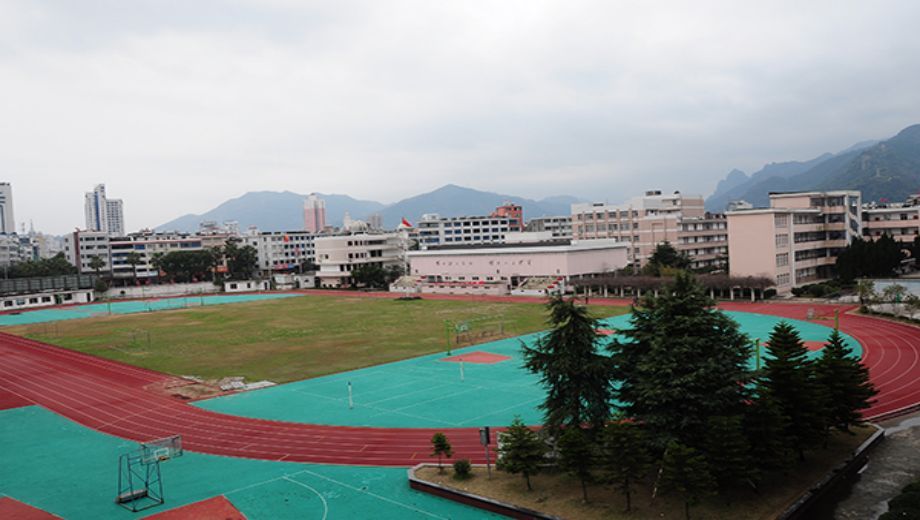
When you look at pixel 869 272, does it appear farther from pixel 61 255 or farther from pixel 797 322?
pixel 61 255

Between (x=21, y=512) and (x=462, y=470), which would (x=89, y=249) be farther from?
(x=462, y=470)

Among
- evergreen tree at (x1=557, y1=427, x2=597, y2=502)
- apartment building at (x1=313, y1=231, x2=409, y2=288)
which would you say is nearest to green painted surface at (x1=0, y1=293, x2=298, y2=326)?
apartment building at (x1=313, y1=231, x2=409, y2=288)

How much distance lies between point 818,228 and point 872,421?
146ft

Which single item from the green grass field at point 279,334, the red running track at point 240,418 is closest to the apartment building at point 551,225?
the green grass field at point 279,334

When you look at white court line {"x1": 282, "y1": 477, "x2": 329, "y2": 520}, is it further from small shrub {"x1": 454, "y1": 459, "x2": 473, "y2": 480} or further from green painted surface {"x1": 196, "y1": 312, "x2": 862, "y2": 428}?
green painted surface {"x1": 196, "y1": 312, "x2": 862, "y2": 428}

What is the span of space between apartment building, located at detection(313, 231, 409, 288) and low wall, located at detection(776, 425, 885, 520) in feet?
264

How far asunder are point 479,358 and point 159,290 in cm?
7726

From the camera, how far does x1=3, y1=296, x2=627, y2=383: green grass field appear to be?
119 feet

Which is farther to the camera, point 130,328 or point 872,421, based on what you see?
point 130,328

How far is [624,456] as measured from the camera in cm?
1410

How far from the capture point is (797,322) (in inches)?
1652

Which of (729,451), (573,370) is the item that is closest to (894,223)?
(573,370)

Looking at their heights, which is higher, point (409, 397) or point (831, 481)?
point (409, 397)

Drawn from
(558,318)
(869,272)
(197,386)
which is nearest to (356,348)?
(197,386)
